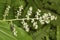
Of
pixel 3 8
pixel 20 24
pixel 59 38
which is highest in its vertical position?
pixel 3 8

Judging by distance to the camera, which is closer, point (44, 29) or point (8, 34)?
point (8, 34)

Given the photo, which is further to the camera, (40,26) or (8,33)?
(40,26)

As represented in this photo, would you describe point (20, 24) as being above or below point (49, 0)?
below

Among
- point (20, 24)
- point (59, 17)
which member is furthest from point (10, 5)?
point (59, 17)

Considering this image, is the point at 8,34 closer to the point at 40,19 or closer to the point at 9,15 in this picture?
the point at 9,15

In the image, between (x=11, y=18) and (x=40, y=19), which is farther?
(x=11, y=18)

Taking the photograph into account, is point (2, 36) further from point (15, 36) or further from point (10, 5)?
point (10, 5)

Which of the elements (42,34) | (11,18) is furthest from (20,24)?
(42,34)

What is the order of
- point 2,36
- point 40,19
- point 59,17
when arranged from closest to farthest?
point 40,19, point 2,36, point 59,17

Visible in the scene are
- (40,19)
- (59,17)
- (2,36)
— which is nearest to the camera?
(40,19)
